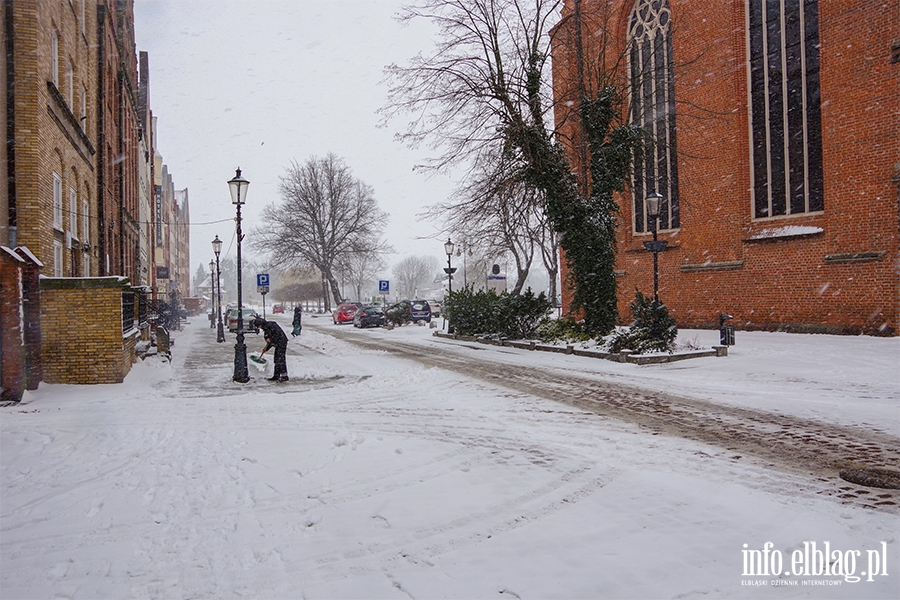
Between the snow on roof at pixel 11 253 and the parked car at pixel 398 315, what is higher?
the snow on roof at pixel 11 253

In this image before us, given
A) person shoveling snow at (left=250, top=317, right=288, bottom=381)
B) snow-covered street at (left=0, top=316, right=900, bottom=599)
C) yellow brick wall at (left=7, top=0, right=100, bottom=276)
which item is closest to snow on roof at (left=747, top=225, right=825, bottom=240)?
snow-covered street at (left=0, top=316, right=900, bottom=599)

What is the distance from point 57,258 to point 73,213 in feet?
7.55

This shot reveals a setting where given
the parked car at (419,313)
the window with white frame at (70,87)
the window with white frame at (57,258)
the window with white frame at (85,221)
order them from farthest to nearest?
the parked car at (419,313) → the window with white frame at (85,221) → the window with white frame at (70,87) → the window with white frame at (57,258)

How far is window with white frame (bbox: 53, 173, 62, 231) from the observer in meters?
13.6

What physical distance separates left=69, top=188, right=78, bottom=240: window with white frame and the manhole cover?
681 inches

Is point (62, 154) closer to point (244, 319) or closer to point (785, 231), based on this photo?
point (244, 319)

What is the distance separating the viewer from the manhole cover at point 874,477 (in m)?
4.68

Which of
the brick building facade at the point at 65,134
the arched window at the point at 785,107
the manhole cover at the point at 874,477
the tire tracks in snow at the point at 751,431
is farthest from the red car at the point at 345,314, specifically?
the manhole cover at the point at 874,477

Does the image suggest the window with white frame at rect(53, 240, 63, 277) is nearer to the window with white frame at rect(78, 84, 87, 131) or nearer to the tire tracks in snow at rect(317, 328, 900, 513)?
the window with white frame at rect(78, 84, 87, 131)

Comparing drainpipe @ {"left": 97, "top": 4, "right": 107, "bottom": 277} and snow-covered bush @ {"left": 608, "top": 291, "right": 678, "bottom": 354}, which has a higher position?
drainpipe @ {"left": 97, "top": 4, "right": 107, "bottom": 277}

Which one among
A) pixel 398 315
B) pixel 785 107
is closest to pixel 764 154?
pixel 785 107

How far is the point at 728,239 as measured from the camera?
2016 cm

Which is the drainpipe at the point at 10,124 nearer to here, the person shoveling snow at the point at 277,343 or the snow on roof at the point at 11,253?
the snow on roof at the point at 11,253

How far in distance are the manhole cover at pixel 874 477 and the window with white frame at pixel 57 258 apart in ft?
50.0
